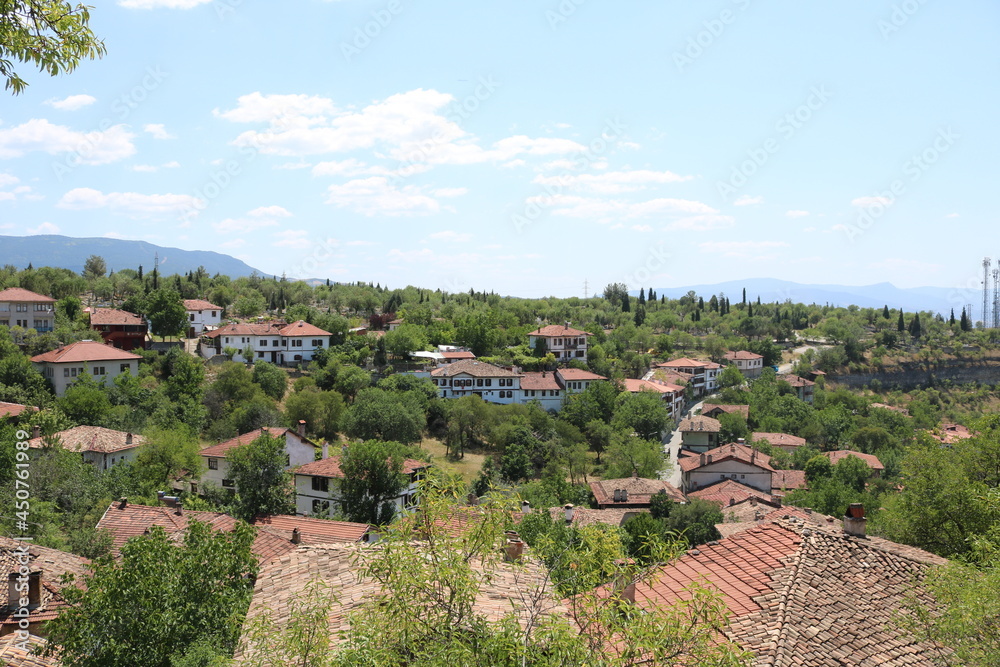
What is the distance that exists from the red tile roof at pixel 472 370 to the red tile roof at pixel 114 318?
2260cm

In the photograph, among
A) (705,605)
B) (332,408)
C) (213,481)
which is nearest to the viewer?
(705,605)

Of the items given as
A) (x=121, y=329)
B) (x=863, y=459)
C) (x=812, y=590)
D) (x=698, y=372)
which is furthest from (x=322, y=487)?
(x=698, y=372)

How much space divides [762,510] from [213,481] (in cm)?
2527

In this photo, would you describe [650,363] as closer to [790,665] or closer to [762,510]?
[762,510]

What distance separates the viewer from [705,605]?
5172mm

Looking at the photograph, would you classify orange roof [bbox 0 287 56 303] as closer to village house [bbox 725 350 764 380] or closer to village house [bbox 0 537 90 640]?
village house [bbox 0 537 90 640]

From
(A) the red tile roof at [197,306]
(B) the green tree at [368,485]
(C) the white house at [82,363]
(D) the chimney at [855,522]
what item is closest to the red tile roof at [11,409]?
(C) the white house at [82,363]

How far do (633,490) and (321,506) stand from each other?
1645cm

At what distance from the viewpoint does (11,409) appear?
33.2 metres

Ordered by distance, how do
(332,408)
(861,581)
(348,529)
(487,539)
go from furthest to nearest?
(332,408)
(348,529)
(861,581)
(487,539)

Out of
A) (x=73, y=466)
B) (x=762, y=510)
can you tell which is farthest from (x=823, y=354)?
(x=73, y=466)

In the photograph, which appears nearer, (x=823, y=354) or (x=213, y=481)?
(x=213, y=481)

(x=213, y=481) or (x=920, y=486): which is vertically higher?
(x=920, y=486)

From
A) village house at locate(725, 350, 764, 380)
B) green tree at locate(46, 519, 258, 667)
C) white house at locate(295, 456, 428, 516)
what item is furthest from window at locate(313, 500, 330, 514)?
village house at locate(725, 350, 764, 380)
